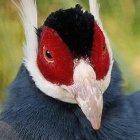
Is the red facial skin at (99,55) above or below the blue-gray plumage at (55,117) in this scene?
above

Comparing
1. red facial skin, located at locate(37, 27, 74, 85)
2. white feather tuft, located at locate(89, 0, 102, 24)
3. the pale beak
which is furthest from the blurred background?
→ the pale beak

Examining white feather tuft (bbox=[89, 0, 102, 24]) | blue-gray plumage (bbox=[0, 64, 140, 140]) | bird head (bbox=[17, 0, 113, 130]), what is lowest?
blue-gray plumage (bbox=[0, 64, 140, 140])

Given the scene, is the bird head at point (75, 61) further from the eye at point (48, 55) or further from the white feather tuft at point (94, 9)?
the white feather tuft at point (94, 9)

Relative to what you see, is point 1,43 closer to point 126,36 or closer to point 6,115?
point 126,36

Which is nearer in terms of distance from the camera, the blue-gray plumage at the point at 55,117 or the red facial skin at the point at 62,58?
the red facial skin at the point at 62,58

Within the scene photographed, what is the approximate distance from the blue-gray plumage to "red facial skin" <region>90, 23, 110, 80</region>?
0.15 metres

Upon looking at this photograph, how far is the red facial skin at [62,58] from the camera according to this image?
2.63m

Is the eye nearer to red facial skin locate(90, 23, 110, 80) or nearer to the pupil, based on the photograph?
the pupil

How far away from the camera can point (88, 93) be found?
2.60 m

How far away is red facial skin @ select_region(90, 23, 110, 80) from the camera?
2650mm

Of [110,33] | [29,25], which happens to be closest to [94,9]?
[29,25]

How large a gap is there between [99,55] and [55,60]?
0.15 metres

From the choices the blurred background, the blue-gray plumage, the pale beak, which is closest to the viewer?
the pale beak

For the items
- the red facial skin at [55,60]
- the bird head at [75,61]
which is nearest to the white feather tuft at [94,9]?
the bird head at [75,61]
